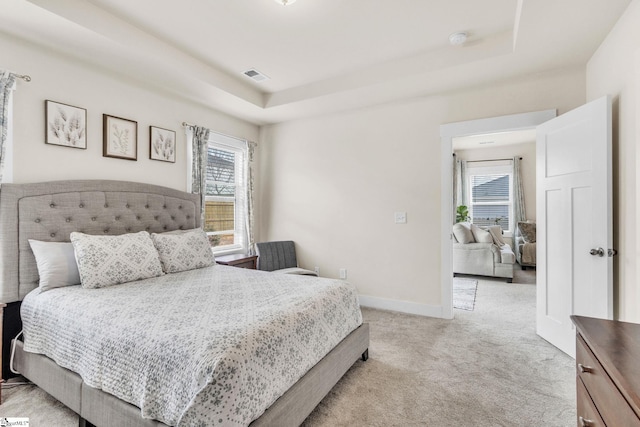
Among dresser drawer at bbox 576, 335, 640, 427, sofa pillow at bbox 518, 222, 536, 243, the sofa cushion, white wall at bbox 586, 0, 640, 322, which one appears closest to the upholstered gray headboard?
dresser drawer at bbox 576, 335, 640, 427

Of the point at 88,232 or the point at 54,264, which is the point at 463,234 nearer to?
the point at 88,232

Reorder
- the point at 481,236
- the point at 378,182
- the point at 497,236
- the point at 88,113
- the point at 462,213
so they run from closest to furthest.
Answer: the point at 88,113
the point at 378,182
the point at 481,236
the point at 497,236
the point at 462,213

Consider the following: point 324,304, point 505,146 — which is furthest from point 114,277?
point 505,146

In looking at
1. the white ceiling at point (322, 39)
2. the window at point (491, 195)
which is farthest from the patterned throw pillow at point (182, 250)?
the window at point (491, 195)

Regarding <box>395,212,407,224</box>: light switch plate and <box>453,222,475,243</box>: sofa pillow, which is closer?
<box>395,212,407,224</box>: light switch plate

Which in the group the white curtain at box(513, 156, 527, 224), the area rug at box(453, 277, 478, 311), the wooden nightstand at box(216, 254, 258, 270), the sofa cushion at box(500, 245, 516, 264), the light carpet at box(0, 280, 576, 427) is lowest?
the light carpet at box(0, 280, 576, 427)

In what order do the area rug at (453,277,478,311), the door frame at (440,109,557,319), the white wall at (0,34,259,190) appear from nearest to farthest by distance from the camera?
the white wall at (0,34,259,190) → the door frame at (440,109,557,319) → the area rug at (453,277,478,311)

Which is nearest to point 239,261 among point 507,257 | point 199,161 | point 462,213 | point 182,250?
point 182,250

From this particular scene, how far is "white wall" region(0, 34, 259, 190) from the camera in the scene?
228 cm

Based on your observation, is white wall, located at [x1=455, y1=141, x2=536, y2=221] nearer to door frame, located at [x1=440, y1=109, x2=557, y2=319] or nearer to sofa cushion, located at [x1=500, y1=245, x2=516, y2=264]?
sofa cushion, located at [x1=500, y1=245, x2=516, y2=264]

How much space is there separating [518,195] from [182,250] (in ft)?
22.9

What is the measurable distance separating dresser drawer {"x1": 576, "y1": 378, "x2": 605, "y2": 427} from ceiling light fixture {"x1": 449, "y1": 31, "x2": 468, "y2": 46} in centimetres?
253

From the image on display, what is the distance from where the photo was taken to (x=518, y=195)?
6.71m

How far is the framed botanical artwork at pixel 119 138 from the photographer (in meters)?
2.75
